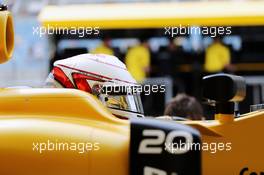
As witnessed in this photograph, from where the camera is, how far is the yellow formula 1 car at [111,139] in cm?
190

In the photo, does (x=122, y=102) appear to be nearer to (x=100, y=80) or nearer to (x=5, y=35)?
(x=100, y=80)

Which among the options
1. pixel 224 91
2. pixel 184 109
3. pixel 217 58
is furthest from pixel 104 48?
pixel 224 91

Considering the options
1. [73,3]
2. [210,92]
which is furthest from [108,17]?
[210,92]

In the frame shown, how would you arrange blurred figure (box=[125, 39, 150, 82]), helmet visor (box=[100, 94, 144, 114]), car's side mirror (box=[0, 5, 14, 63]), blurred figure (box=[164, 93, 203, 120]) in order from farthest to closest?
blurred figure (box=[125, 39, 150, 82])
blurred figure (box=[164, 93, 203, 120])
helmet visor (box=[100, 94, 144, 114])
car's side mirror (box=[0, 5, 14, 63])

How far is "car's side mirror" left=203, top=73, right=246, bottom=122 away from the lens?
2.16m

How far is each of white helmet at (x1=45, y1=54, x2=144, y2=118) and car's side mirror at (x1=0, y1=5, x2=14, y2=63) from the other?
35 centimetres

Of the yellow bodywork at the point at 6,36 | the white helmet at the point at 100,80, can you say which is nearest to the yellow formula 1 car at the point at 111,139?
the yellow bodywork at the point at 6,36

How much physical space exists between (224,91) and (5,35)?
860 mm

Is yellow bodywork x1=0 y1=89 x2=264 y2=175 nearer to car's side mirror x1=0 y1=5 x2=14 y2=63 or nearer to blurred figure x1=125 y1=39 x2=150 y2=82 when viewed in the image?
car's side mirror x1=0 y1=5 x2=14 y2=63

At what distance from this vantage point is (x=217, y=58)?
Answer: 29.8ft

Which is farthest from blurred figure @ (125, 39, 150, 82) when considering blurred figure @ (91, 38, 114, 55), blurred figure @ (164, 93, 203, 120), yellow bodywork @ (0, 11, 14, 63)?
yellow bodywork @ (0, 11, 14, 63)

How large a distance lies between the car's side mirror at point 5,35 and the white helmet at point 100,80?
354 millimetres

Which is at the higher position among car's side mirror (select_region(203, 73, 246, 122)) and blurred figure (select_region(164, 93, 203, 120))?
car's side mirror (select_region(203, 73, 246, 122))

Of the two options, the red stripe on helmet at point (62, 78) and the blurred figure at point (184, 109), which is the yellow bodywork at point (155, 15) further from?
the red stripe on helmet at point (62, 78)
